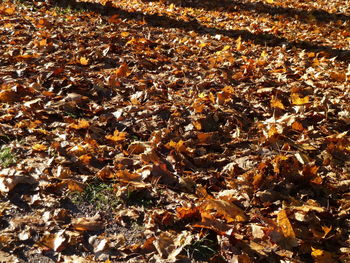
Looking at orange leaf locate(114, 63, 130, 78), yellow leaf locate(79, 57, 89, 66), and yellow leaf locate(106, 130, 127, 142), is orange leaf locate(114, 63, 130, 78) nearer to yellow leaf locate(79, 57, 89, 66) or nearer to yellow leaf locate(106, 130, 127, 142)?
yellow leaf locate(79, 57, 89, 66)

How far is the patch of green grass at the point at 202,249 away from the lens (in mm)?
2246

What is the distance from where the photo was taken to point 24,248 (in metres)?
2.22

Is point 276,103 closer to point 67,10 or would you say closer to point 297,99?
point 297,99

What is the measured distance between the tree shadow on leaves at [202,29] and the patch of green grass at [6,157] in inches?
178

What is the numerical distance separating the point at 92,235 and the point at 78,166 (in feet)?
2.50

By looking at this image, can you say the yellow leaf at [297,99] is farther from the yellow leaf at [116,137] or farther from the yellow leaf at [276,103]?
the yellow leaf at [116,137]

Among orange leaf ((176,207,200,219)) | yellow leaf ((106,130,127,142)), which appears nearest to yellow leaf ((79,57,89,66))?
yellow leaf ((106,130,127,142))

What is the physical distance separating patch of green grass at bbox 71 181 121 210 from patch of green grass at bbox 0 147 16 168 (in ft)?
2.21

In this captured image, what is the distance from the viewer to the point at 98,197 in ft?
8.78

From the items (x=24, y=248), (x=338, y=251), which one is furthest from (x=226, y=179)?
(x=24, y=248)

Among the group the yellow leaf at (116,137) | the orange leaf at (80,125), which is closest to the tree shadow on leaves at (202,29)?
the yellow leaf at (116,137)

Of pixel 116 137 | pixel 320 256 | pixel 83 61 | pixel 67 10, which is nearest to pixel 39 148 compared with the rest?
pixel 116 137

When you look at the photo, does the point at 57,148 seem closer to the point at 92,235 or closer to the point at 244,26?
the point at 92,235

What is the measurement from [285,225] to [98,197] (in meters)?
1.39
